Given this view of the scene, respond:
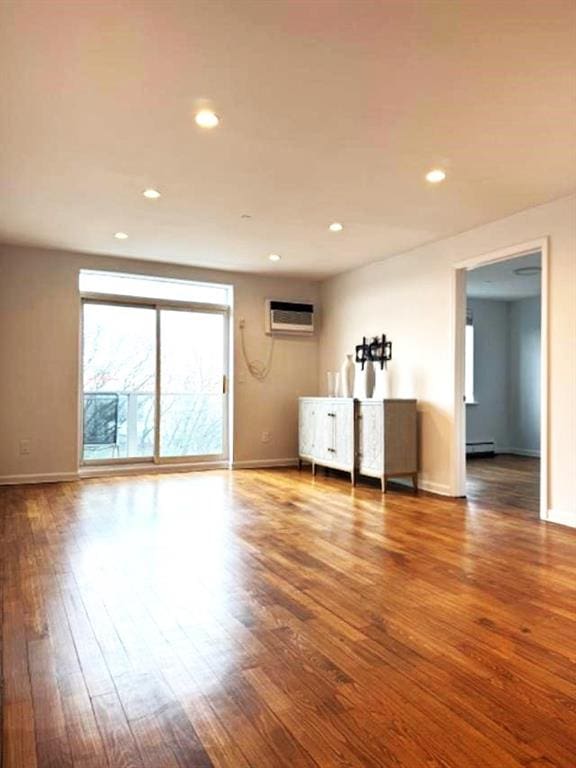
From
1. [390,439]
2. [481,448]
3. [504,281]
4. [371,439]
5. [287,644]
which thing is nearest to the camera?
[287,644]

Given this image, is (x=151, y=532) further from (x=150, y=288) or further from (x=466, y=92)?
(x=150, y=288)

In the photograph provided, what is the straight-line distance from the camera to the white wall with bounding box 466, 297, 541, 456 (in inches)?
339

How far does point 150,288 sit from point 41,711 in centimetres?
549

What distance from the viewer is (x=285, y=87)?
260 cm

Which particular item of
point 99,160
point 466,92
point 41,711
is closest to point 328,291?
point 99,160

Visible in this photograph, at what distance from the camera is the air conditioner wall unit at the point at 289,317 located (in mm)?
7062

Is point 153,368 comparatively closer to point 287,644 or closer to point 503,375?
point 287,644

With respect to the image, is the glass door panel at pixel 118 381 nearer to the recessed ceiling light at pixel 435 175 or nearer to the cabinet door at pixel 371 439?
the cabinet door at pixel 371 439

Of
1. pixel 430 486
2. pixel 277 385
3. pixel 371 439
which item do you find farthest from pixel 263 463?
pixel 430 486

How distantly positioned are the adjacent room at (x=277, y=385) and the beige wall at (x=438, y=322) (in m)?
0.03

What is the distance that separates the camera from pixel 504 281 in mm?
7379

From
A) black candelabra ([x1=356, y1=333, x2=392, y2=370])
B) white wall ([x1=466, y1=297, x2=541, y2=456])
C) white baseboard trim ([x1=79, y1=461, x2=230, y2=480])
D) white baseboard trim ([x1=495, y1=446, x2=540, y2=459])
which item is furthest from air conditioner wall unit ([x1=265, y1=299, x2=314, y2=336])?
white baseboard trim ([x1=495, y1=446, x2=540, y2=459])

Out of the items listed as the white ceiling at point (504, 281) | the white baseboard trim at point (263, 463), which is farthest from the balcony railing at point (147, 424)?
the white ceiling at point (504, 281)

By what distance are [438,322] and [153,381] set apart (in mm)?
3380
